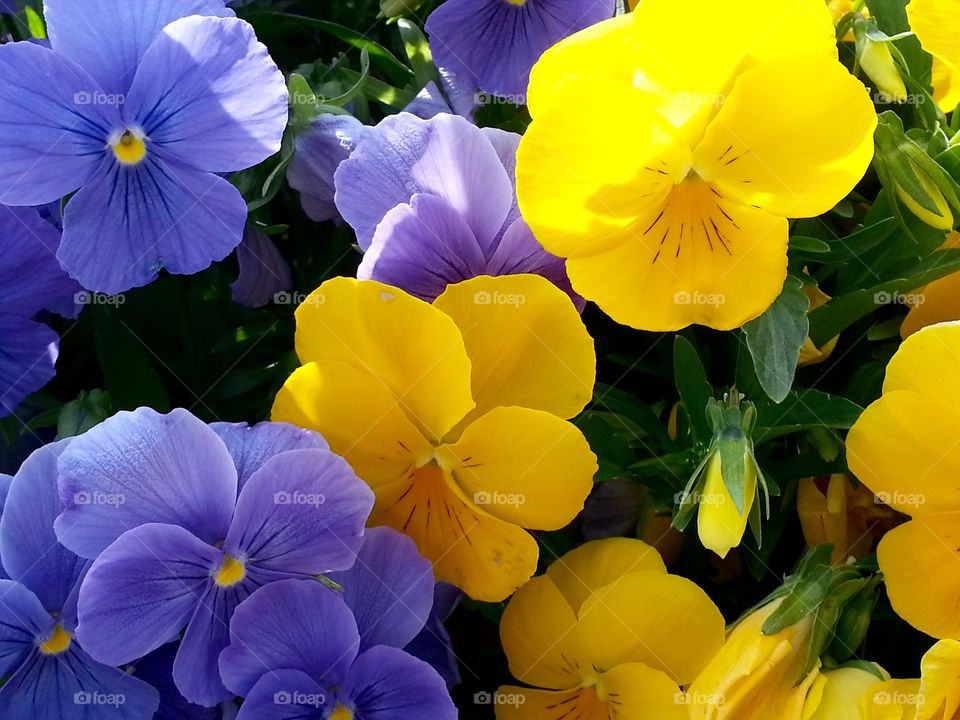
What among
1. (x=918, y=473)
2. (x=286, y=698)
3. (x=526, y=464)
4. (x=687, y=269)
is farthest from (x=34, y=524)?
(x=918, y=473)

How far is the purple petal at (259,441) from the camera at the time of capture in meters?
0.56

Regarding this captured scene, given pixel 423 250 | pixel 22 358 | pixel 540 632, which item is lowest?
pixel 540 632

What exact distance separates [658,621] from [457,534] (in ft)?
0.44

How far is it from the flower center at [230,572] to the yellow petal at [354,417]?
0.08 meters

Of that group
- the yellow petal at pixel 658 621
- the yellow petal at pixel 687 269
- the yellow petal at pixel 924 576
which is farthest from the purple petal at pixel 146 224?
the yellow petal at pixel 924 576

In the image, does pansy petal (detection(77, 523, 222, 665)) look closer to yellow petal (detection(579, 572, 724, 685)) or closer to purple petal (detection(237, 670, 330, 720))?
purple petal (detection(237, 670, 330, 720))

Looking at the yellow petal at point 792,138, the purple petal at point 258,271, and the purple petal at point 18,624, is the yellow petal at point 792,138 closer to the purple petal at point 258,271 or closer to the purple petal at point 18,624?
the purple petal at point 258,271

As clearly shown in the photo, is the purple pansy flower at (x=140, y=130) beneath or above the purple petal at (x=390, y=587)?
above

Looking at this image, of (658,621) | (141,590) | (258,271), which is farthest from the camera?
(258,271)

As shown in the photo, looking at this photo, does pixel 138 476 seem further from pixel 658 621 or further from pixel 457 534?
pixel 658 621

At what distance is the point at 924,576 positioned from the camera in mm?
601

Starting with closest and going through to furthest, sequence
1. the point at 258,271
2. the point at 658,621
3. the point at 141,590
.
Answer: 1. the point at 141,590
2. the point at 658,621
3. the point at 258,271

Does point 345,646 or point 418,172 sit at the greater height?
point 418,172

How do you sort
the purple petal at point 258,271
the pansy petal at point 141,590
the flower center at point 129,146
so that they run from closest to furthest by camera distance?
the pansy petal at point 141,590, the flower center at point 129,146, the purple petal at point 258,271
